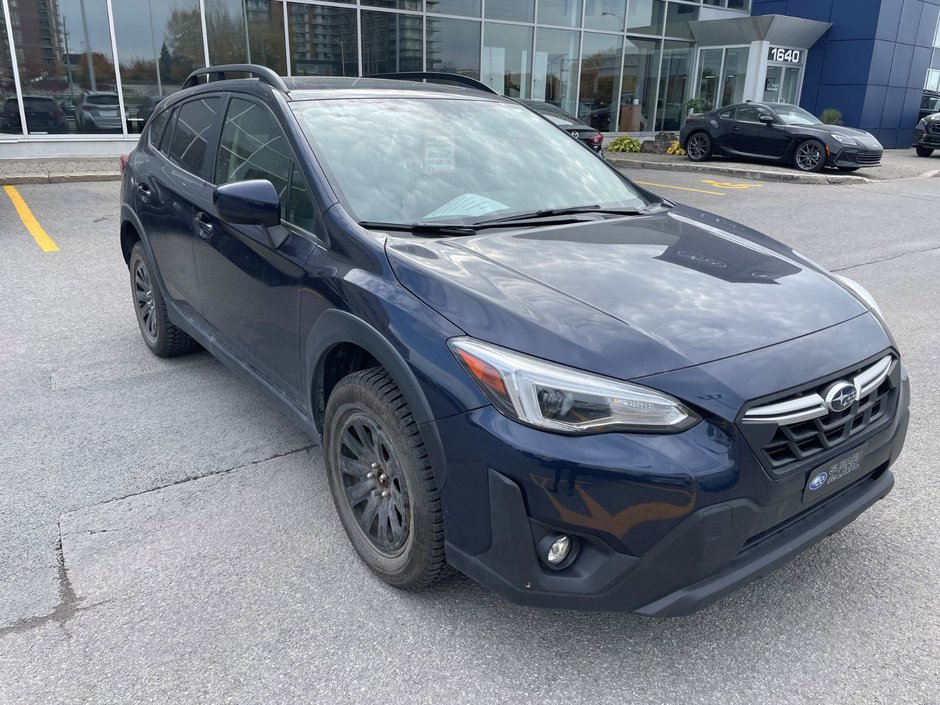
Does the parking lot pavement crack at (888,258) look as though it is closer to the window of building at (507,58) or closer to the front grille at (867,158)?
the front grille at (867,158)

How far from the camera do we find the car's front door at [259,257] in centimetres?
303

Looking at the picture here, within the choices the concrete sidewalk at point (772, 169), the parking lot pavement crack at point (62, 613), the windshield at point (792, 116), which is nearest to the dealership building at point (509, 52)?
the concrete sidewalk at point (772, 169)

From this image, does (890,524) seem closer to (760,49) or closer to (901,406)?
(901,406)

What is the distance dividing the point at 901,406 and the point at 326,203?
7.27 feet

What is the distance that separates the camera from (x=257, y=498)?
3.30 metres

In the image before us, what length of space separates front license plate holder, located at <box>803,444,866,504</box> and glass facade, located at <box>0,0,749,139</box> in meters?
15.9

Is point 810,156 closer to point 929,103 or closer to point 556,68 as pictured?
point 556,68

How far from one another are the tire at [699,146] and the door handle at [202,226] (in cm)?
1663

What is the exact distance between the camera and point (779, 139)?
16719mm

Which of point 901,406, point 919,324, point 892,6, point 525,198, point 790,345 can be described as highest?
point 892,6

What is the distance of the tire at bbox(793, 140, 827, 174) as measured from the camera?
15.9 m

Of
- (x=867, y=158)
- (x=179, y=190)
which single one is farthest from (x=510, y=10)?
(x=179, y=190)

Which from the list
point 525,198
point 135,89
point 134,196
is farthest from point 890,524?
point 135,89

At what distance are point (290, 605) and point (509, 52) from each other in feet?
66.0
